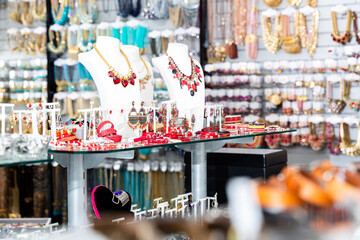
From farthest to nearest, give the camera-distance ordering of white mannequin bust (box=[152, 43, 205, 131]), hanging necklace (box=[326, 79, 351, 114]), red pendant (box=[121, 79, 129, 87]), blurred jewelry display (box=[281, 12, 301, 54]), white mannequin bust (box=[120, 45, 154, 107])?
1. blurred jewelry display (box=[281, 12, 301, 54])
2. hanging necklace (box=[326, 79, 351, 114])
3. white mannequin bust (box=[120, 45, 154, 107])
4. white mannequin bust (box=[152, 43, 205, 131])
5. red pendant (box=[121, 79, 129, 87])

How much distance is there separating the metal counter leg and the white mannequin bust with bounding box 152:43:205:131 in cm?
120

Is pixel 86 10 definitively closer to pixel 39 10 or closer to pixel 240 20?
pixel 39 10

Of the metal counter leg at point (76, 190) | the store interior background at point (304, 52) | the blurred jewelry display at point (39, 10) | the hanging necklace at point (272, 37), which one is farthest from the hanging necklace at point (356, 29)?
the metal counter leg at point (76, 190)

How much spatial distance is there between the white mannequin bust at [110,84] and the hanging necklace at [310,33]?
9.38ft

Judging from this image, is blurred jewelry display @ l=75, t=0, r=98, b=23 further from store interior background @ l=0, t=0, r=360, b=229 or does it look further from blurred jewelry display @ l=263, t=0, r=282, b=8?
blurred jewelry display @ l=263, t=0, r=282, b=8

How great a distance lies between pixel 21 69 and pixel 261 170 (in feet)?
11.9

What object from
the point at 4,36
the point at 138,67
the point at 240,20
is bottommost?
the point at 138,67

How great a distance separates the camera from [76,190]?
266cm

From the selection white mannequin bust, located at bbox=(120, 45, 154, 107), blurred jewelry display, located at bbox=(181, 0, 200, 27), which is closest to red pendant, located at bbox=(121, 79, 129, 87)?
white mannequin bust, located at bbox=(120, 45, 154, 107)

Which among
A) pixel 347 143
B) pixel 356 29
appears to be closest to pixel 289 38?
pixel 356 29

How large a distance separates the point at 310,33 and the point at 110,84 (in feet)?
10.2

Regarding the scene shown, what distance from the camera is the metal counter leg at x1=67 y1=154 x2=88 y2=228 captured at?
8.67 feet

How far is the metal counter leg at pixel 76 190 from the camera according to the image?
8.67 feet

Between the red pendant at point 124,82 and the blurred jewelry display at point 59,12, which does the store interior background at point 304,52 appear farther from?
the red pendant at point 124,82
